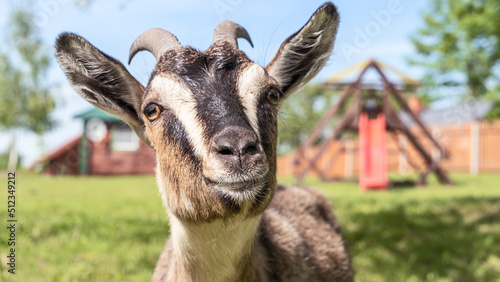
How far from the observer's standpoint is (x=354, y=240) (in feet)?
23.1

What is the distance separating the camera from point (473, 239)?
6977 mm

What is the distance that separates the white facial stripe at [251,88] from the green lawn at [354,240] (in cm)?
330

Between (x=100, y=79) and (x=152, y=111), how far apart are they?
0.52 metres

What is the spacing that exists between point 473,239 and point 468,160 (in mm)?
20679

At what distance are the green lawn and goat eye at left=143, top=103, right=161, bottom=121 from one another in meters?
2.95

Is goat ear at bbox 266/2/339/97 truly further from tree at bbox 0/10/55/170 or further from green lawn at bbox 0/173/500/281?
tree at bbox 0/10/55/170

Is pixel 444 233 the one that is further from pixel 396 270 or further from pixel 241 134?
pixel 241 134

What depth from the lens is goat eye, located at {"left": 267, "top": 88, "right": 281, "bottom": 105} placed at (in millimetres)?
2762

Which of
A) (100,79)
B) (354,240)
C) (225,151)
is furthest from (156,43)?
(354,240)

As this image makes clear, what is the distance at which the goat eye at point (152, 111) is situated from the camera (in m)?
2.68

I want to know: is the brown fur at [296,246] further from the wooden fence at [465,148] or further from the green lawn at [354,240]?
the wooden fence at [465,148]

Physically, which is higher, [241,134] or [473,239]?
[241,134]

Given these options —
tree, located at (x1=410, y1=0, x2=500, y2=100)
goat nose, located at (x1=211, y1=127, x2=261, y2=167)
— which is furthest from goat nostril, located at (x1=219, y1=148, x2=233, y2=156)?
tree, located at (x1=410, y1=0, x2=500, y2=100)

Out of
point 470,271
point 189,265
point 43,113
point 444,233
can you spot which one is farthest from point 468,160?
point 43,113
